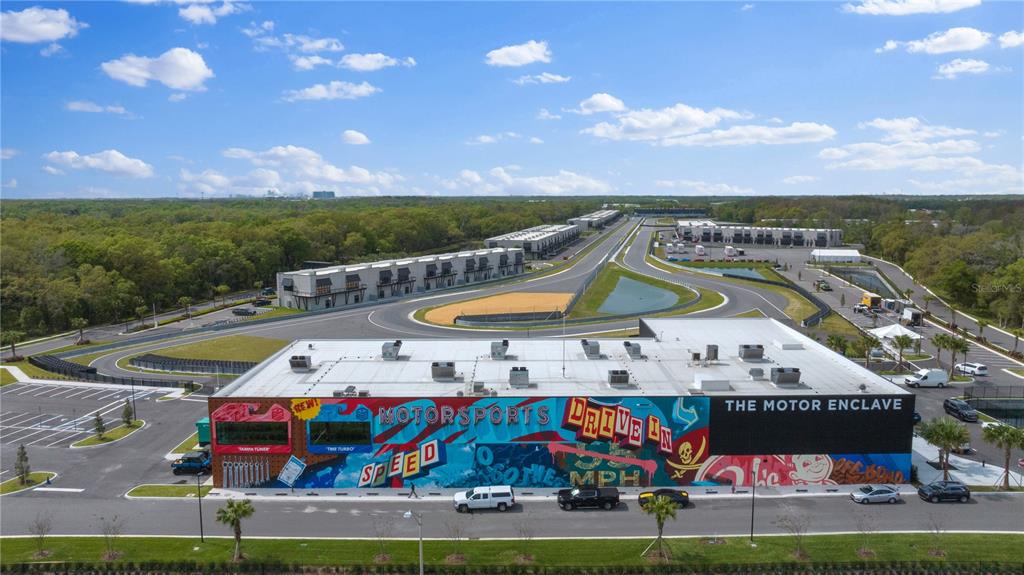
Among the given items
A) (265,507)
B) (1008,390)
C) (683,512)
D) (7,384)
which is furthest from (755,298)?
(7,384)

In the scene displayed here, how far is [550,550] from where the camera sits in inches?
1421

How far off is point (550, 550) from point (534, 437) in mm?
9039

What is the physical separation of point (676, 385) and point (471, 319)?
184 feet

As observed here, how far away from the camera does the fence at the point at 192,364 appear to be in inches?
2938

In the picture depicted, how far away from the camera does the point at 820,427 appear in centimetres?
4409

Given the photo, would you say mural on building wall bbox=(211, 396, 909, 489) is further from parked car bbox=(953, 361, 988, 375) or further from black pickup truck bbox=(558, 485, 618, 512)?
parked car bbox=(953, 361, 988, 375)

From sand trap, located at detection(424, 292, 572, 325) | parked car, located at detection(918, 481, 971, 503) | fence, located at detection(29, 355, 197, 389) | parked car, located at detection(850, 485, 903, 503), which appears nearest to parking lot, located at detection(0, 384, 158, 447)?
fence, located at detection(29, 355, 197, 389)

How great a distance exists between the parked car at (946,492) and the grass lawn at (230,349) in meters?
70.0

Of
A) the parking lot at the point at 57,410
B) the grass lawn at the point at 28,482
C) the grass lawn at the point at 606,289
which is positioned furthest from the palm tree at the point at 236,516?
the grass lawn at the point at 606,289

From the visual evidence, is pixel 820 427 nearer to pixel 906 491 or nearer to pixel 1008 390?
pixel 906 491

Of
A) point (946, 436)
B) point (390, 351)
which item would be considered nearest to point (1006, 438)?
point (946, 436)

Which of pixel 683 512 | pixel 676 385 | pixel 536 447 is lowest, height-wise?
pixel 683 512

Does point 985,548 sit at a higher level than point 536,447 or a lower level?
lower

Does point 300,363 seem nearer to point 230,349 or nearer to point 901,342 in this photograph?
point 230,349
